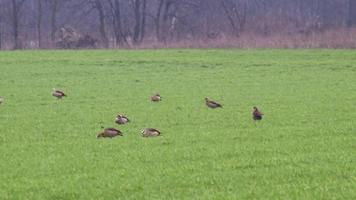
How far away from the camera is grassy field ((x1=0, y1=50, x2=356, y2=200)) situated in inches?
329

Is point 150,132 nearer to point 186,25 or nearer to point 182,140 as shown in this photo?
point 182,140

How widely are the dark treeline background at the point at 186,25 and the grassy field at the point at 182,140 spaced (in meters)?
22.3

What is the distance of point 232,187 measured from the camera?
27.1 feet

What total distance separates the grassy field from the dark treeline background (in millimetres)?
22254

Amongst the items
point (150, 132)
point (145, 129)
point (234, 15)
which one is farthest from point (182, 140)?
point (234, 15)

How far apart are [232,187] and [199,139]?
370 centimetres

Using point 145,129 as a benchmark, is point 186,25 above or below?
below

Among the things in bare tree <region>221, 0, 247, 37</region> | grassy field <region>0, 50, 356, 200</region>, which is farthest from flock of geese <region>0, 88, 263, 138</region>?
bare tree <region>221, 0, 247, 37</region>

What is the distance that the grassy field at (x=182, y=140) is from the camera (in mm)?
8359

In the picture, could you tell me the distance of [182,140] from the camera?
466 inches

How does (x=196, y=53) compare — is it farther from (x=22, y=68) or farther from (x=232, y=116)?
(x=232, y=116)

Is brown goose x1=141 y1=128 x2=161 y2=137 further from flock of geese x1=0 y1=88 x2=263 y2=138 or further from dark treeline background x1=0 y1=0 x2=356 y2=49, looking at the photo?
dark treeline background x1=0 y1=0 x2=356 y2=49

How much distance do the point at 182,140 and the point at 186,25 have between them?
59664 millimetres

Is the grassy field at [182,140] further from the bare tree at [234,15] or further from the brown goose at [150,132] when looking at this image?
the bare tree at [234,15]
